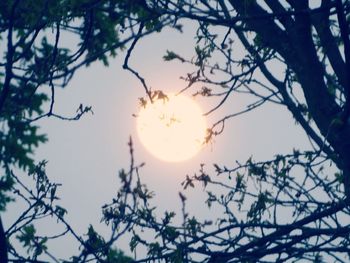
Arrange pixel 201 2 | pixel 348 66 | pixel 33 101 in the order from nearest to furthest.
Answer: pixel 348 66
pixel 201 2
pixel 33 101

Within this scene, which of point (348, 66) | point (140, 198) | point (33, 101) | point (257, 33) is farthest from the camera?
point (33, 101)

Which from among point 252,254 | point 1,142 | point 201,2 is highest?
point 1,142

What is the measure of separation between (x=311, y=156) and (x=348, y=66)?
77cm

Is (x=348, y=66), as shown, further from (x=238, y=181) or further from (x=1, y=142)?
(x=1, y=142)

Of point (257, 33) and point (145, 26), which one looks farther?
Answer: point (257, 33)

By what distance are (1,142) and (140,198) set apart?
9.02m

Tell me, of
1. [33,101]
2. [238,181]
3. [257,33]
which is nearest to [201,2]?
[257,33]

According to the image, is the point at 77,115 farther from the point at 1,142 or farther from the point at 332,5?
the point at 1,142

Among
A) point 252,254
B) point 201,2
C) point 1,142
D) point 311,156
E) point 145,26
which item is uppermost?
point 1,142

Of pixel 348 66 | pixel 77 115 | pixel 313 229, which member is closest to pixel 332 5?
pixel 348 66

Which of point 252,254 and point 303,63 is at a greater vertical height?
point 303,63

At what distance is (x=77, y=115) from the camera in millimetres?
4238

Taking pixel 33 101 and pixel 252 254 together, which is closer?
pixel 252 254

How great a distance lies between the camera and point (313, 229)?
4188 mm
